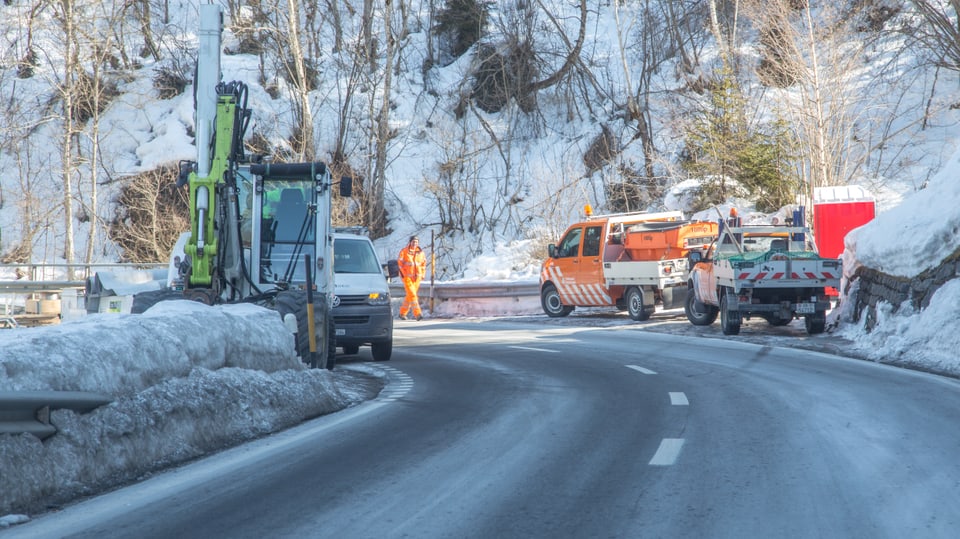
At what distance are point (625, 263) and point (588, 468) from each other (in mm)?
15941

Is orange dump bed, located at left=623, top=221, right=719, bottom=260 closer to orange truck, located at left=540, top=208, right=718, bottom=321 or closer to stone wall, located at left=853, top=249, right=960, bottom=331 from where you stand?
orange truck, located at left=540, top=208, right=718, bottom=321

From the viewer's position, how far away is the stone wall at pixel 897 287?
14.9 metres

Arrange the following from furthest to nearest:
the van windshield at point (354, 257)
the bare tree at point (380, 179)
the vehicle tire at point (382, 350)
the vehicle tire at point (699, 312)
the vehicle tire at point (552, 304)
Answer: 1. the bare tree at point (380, 179)
2. the vehicle tire at point (552, 304)
3. the vehicle tire at point (699, 312)
4. the van windshield at point (354, 257)
5. the vehicle tire at point (382, 350)

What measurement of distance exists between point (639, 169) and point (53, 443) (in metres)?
39.7

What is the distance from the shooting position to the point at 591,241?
2392cm

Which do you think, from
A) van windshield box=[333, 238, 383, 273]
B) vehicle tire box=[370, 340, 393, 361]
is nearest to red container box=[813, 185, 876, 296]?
van windshield box=[333, 238, 383, 273]

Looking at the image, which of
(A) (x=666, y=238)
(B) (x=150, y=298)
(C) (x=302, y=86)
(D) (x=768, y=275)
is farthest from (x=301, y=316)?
(C) (x=302, y=86)

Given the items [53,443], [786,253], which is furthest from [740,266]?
[53,443]

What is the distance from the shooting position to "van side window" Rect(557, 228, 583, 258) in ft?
79.8

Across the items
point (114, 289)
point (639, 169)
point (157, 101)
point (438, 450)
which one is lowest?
point (438, 450)

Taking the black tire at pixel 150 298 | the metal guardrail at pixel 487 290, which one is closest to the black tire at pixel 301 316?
the black tire at pixel 150 298

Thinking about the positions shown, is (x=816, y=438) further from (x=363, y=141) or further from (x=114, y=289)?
(x=363, y=141)

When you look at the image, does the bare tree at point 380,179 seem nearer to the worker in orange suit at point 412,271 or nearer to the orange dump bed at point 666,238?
the worker in orange suit at point 412,271

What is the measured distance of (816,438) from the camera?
7.84 m
